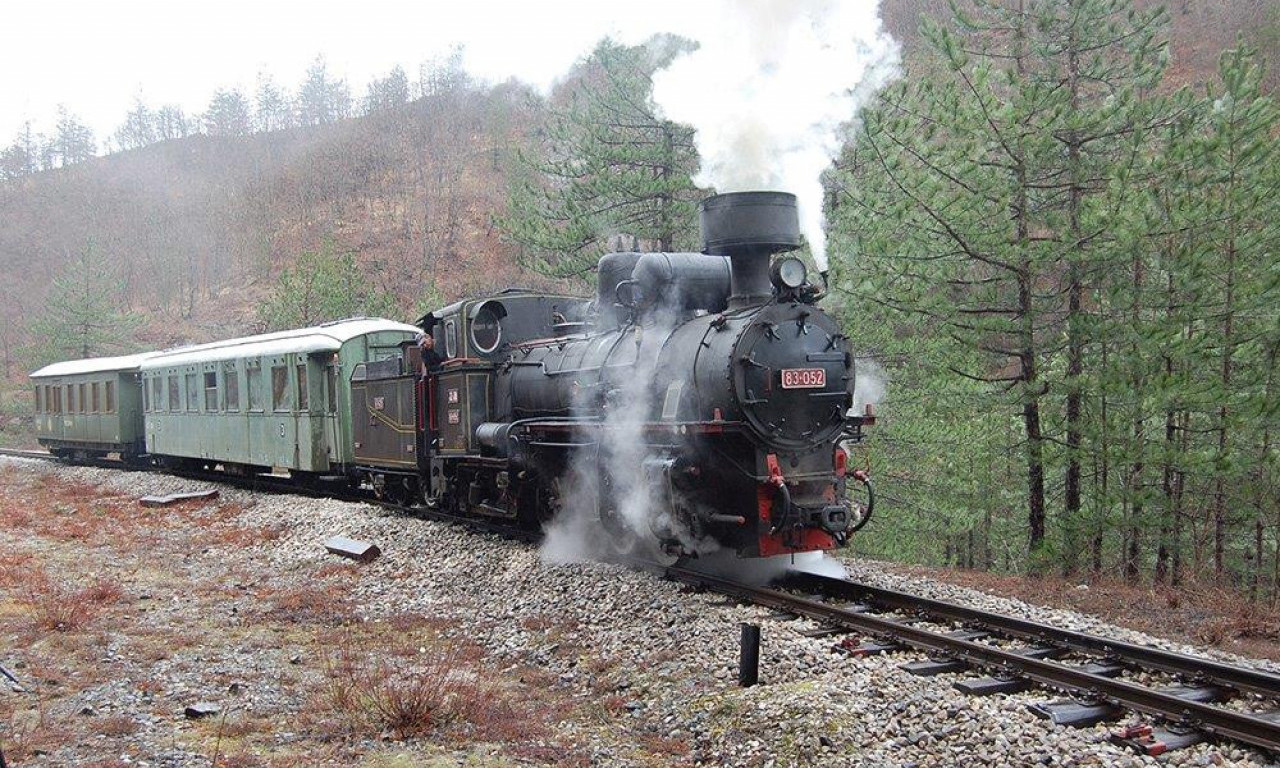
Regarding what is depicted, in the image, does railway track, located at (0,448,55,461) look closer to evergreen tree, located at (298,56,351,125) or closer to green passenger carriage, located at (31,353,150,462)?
green passenger carriage, located at (31,353,150,462)

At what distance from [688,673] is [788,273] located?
146 inches

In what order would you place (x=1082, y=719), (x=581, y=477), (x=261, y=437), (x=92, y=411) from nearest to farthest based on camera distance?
1. (x=1082, y=719)
2. (x=581, y=477)
3. (x=261, y=437)
4. (x=92, y=411)

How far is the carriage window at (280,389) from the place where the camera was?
18250 mm

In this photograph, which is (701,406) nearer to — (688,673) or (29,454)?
(688,673)

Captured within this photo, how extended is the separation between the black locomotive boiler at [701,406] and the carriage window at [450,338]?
1.40m

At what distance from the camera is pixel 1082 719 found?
5293mm

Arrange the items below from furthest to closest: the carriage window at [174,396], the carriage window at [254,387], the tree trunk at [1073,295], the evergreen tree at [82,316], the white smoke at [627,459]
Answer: the evergreen tree at [82,316], the carriage window at [174,396], the carriage window at [254,387], the tree trunk at [1073,295], the white smoke at [627,459]

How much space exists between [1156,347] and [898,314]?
325 centimetres

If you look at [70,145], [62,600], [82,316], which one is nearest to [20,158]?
[70,145]

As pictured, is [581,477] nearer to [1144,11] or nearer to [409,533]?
[409,533]

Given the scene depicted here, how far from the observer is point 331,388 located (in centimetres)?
→ 1733

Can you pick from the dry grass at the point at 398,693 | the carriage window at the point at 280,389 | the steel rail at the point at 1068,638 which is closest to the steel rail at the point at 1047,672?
the steel rail at the point at 1068,638

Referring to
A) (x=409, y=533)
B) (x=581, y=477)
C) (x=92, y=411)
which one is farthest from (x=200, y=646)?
(x=92, y=411)

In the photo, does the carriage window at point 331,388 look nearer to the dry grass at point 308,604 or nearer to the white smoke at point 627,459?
the dry grass at point 308,604
